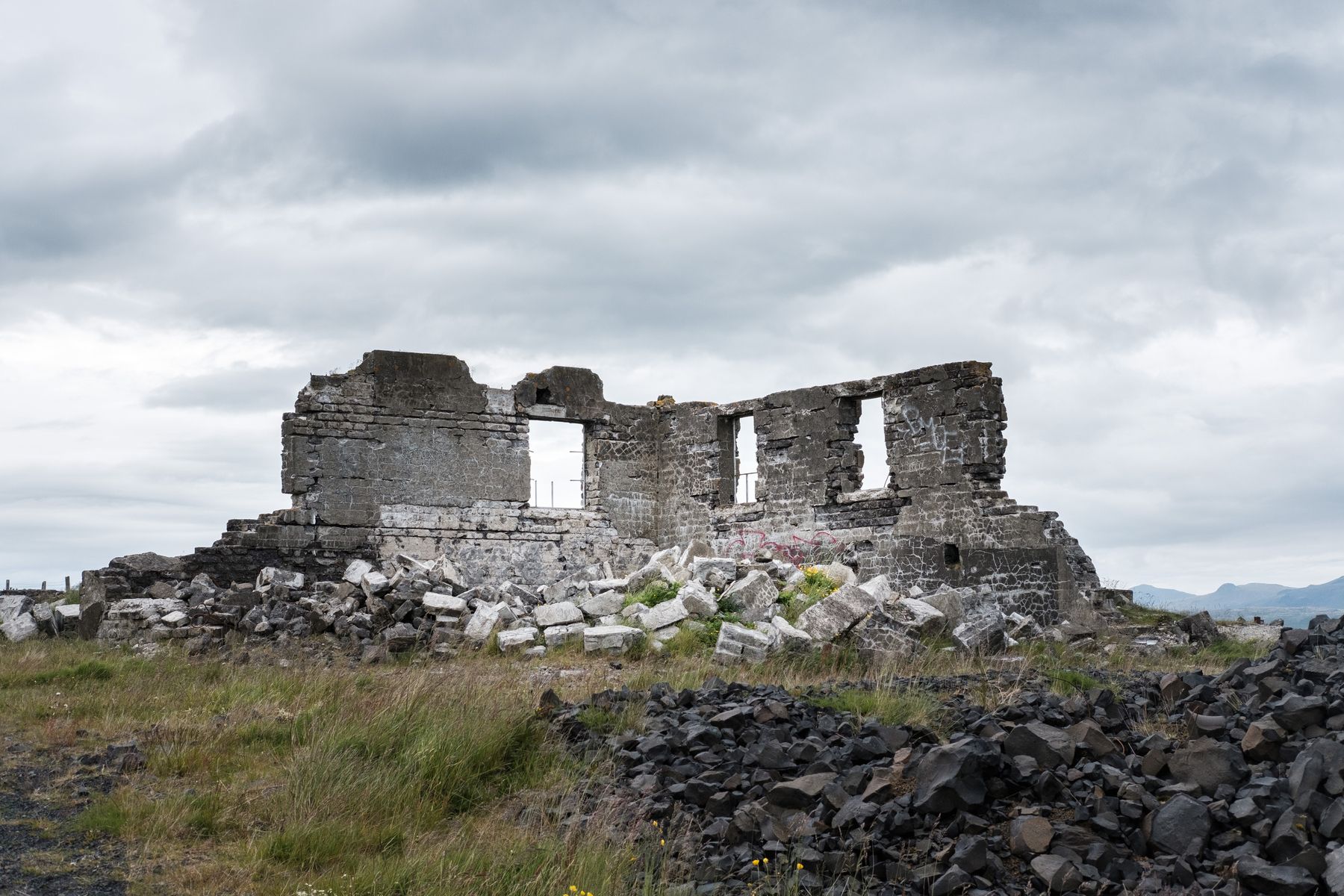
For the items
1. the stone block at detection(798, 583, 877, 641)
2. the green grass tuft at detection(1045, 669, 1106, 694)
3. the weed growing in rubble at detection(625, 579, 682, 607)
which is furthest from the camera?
the weed growing in rubble at detection(625, 579, 682, 607)

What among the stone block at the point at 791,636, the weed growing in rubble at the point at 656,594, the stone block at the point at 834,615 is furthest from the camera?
the weed growing in rubble at the point at 656,594

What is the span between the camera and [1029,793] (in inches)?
227

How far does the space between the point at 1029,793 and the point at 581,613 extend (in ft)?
26.1

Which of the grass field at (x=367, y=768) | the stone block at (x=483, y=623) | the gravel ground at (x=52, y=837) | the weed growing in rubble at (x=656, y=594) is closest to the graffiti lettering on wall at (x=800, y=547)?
the weed growing in rubble at (x=656, y=594)

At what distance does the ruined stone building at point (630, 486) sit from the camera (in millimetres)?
14766

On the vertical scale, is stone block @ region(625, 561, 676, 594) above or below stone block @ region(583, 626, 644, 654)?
above

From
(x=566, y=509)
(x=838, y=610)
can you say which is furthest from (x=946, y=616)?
(x=566, y=509)

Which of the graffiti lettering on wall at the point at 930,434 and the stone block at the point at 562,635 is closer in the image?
the stone block at the point at 562,635

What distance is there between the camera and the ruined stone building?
581 inches

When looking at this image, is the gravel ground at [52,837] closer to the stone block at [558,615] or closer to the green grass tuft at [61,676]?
the green grass tuft at [61,676]

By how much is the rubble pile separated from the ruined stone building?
890mm

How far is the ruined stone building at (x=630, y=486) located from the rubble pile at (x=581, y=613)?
89 centimetres

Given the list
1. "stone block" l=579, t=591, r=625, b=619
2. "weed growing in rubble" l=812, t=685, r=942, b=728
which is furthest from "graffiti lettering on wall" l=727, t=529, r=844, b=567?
"weed growing in rubble" l=812, t=685, r=942, b=728

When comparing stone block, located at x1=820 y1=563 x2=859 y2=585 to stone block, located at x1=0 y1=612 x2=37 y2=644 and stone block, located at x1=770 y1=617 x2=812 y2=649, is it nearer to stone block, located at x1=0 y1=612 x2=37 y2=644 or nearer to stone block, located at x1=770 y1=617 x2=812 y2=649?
stone block, located at x1=770 y1=617 x2=812 y2=649
